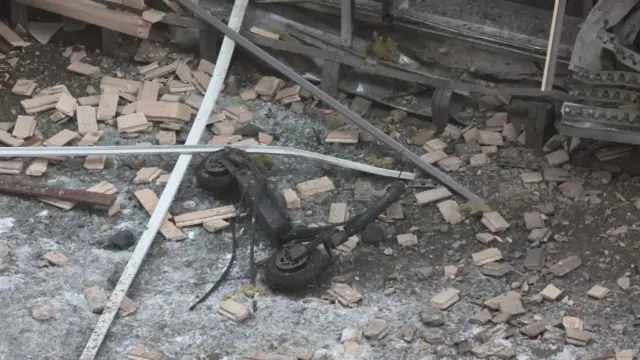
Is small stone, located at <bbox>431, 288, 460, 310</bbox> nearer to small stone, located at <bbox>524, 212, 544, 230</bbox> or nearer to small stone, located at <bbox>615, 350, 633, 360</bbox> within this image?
small stone, located at <bbox>524, 212, 544, 230</bbox>

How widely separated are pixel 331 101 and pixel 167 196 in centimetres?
115

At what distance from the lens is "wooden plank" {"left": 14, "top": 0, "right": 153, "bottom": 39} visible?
6172 millimetres

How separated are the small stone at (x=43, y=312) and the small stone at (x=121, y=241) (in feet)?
1.74

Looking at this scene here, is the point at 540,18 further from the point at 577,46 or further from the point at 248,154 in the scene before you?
the point at 248,154

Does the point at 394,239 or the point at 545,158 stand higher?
the point at 545,158

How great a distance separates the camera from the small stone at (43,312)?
14.5 feet

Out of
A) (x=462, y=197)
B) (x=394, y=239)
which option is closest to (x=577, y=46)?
(x=462, y=197)

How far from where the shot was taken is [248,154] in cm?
525

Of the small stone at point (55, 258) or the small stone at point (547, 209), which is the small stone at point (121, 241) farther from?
the small stone at point (547, 209)

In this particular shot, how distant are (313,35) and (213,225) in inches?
62.8

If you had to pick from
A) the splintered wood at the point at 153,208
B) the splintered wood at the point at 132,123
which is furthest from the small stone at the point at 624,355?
the splintered wood at the point at 132,123

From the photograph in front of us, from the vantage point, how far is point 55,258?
4.78m

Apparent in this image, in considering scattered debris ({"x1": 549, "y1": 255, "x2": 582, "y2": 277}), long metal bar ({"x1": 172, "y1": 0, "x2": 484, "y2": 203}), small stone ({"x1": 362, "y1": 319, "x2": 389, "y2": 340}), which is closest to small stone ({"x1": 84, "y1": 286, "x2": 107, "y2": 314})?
small stone ({"x1": 362, "y1": 319, "x2": 389, "y2": 340})

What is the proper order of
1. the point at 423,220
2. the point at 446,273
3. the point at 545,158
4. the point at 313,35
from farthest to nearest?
the point at 313,35 → the point at 545,158 → the point at 423,220 → the point at 446,273
